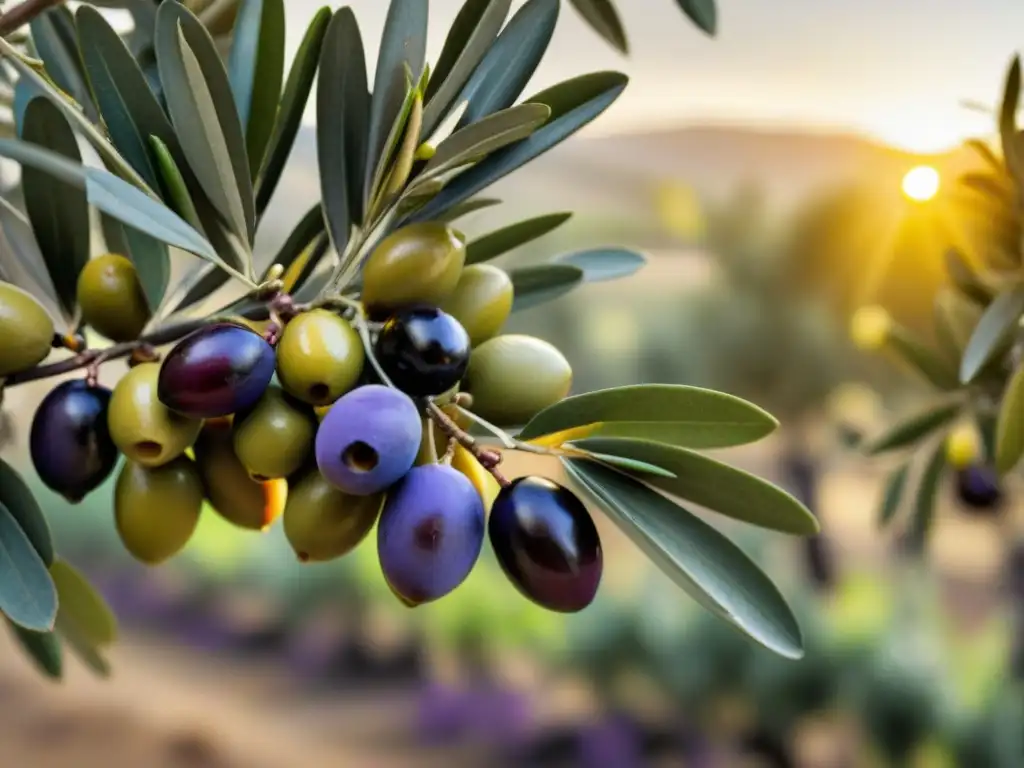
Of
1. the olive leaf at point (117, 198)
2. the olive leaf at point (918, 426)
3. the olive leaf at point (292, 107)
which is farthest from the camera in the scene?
the olive leaf at point (918, 426)

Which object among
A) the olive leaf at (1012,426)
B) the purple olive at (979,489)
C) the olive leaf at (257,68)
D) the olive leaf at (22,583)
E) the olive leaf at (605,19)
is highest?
the olive leaf at (257,68)

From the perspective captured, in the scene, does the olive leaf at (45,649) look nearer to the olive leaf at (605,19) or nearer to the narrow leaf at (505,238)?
the narrow leaf at (505,238)

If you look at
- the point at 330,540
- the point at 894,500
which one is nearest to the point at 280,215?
the point at 894,500

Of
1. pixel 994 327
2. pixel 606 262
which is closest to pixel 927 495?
pixel 994 327

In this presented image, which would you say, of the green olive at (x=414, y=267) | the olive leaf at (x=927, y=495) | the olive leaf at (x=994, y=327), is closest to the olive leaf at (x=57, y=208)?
the green olive at (x=414, y=267)

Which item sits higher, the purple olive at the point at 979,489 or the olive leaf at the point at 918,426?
the olive leaf at the point at 918,426

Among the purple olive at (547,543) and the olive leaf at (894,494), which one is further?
the olive leaf at (894,494)

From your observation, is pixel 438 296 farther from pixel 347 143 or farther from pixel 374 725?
pixel 374 725
